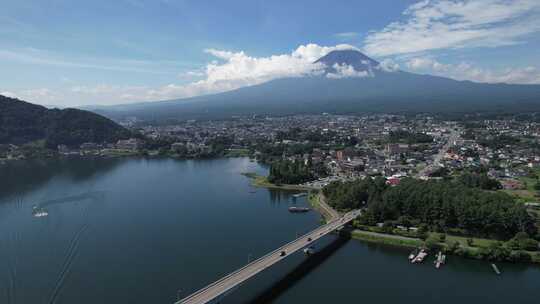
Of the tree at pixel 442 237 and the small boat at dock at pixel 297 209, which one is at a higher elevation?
the tree at pixel 442 237

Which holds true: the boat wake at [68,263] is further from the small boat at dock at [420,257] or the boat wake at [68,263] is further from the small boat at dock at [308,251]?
the small boat at dock at [420,257]

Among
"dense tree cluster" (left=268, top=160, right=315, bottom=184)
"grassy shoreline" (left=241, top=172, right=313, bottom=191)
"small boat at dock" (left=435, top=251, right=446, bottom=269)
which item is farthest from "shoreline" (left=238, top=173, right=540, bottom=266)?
"dense tree cluster" (left=268, top=160, right=315, bottom=184)

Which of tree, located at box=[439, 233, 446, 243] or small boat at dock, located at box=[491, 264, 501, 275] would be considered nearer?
small boat at dock, located at box=[491, 264, 501, 275]

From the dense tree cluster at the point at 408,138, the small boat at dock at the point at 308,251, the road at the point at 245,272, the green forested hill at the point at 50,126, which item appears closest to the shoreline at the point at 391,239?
the road at the point at 245,272

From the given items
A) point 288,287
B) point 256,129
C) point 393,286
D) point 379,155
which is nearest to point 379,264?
point 393,286

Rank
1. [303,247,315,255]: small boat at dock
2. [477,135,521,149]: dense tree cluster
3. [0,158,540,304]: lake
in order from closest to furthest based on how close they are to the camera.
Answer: [0,158,540,304]: lake < [303,247,315,255]: small boat at dock < [477,135,521,149]: dense tree cluster

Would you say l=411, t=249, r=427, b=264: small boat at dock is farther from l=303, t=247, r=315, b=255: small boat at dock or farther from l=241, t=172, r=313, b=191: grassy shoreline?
l=241, t=172, r=313, b=191: grassy shoreline
